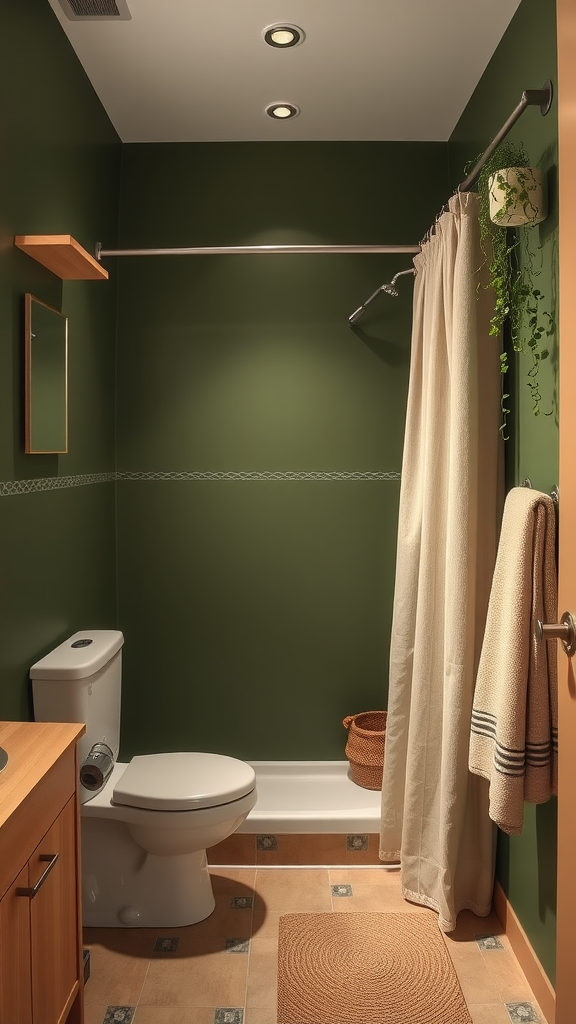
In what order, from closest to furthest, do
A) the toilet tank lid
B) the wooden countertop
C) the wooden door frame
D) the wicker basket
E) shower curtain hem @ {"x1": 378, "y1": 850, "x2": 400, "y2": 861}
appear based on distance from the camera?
1. the wooden door frame
2. the wooden countertop
3. the toilet tank lid
4. shower curtain hem @ {"x1": 378, "y1": 850, "x2": 400, "y2": 861}
5. the wicker basket

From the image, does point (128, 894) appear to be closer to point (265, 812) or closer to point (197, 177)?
point (265, 812)

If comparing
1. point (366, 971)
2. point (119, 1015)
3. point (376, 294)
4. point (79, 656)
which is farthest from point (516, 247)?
point (119, 1015)

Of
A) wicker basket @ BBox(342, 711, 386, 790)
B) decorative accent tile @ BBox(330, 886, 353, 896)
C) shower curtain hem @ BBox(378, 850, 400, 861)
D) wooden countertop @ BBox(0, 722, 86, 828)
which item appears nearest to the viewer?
wooden countertop @ BBox(0, 722, 86, 828)

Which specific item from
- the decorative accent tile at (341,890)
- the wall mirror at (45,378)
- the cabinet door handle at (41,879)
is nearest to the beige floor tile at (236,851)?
the decorative accent tile at (341,890)

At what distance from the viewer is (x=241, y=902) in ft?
8.20

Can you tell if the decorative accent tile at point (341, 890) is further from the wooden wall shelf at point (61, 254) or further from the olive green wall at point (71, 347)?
the wooden wall shelf at point (61, 254)

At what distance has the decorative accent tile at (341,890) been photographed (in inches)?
100

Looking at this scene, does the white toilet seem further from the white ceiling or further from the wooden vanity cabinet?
the white ceiling

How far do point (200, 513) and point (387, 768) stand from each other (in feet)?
3.95

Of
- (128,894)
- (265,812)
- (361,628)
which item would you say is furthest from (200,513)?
(128,894)

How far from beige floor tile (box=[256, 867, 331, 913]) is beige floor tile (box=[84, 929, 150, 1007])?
433mm

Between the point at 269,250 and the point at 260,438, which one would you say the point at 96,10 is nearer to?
the point at 269,250

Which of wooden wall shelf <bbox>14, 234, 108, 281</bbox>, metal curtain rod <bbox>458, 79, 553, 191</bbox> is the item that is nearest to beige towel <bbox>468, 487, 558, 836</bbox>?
metal curtain rod <bbox>458, 79, 553, 191</bbox>

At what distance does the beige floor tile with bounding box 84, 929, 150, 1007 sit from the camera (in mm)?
2037
